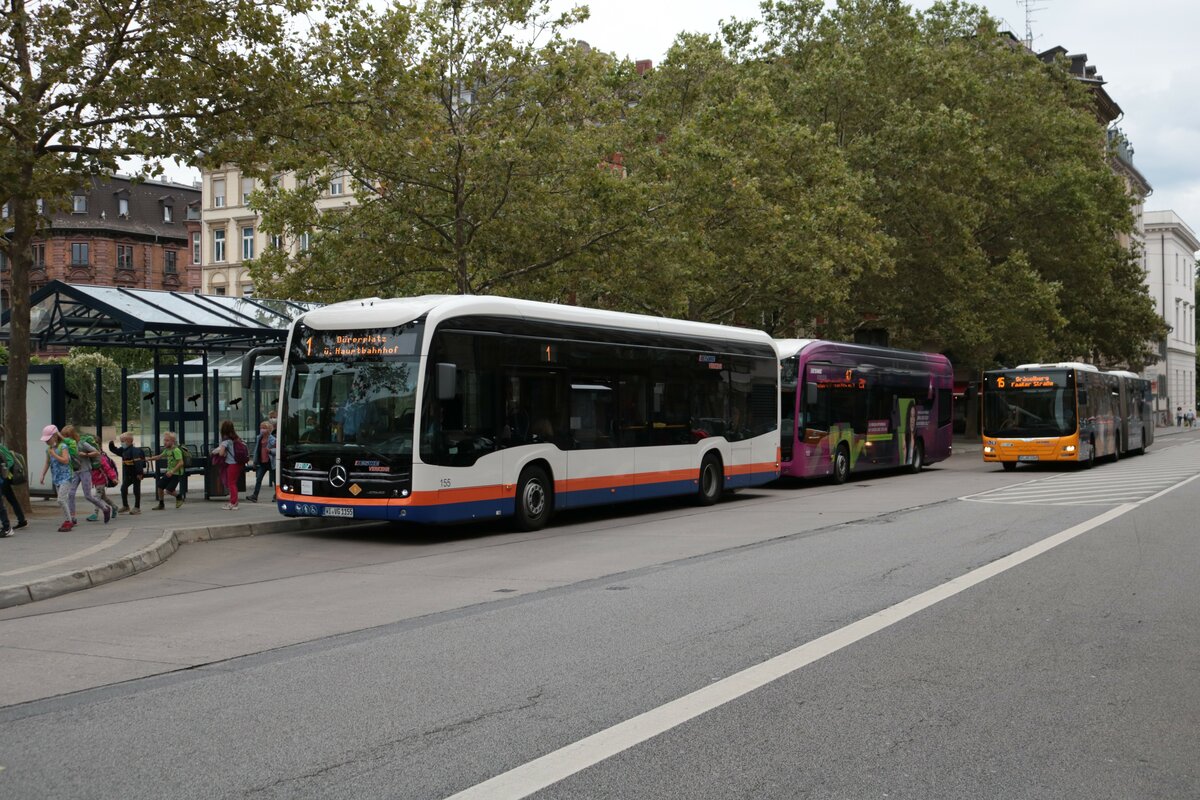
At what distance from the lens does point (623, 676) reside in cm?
683

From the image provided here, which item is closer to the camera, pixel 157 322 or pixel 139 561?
pixel 139 561

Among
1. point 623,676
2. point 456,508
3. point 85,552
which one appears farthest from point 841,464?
point 623,676

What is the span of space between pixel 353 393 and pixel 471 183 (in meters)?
10.3

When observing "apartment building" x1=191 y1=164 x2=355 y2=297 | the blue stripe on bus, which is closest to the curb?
the blue stripe on bus

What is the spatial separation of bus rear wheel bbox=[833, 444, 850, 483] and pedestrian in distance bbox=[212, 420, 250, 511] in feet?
43.6

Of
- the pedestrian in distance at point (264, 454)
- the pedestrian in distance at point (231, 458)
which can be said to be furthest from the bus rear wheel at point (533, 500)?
the pedestrian in distance at point (264, 454)

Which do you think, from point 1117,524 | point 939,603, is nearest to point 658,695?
point 939,603

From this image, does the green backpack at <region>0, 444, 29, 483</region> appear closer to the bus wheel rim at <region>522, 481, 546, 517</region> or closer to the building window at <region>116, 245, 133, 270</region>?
the bus wheel rim at <region>522, 481, 546, 517</region>

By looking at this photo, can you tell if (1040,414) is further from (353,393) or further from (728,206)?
(353,393)

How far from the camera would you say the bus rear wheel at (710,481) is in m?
20.7

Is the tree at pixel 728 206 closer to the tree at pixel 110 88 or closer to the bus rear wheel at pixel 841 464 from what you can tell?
the bus rear wheel at pixel 841 464

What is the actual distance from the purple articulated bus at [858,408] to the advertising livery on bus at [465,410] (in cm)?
692

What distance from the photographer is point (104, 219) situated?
8031 cm

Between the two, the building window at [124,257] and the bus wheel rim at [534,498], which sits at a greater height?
the building window at [124,257]
